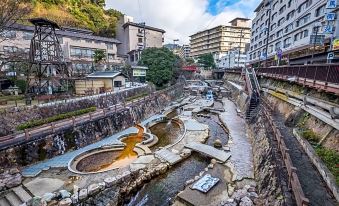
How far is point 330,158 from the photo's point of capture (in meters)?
10.2

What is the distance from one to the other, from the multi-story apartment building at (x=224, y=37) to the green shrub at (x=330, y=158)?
9954 centimetres

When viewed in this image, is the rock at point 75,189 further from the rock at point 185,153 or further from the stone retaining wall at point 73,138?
the rock at point 185,153

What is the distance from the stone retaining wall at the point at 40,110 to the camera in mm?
17203

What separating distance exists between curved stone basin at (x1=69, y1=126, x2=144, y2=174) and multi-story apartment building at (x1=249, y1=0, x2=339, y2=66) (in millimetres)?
26999

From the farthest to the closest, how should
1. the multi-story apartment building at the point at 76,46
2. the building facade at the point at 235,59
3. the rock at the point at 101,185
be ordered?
the building facade at the point at 235,59 → the multi-story apartment building at the point at 76,46 → the rock at the point at 101,185

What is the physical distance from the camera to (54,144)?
17.4 metres

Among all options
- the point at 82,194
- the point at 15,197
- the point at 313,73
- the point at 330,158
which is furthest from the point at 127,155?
the point at 313,73

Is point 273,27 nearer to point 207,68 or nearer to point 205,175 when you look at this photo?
point 207,68

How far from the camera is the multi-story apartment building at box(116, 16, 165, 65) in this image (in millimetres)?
61625

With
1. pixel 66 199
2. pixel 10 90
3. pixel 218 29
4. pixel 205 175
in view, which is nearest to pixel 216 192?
pixel 205 175

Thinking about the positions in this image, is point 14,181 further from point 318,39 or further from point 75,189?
point 318,39

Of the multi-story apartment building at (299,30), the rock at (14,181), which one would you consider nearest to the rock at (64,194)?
the rock at (14,181)

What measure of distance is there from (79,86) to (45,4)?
3882 cm

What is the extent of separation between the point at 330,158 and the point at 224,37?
10520 cm
